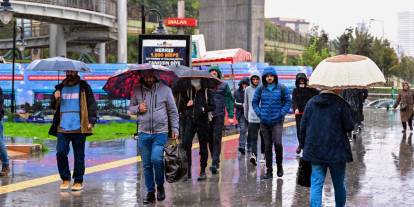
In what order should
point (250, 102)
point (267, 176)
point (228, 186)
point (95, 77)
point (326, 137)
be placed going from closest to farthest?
1. point (326, 137)
2. point (228, 186)
3. point (267, 176)
4. point (250, 102)
5. point (95, 77)

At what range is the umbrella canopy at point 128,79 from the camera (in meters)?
8.50

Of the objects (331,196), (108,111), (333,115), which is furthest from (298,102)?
(108,111)

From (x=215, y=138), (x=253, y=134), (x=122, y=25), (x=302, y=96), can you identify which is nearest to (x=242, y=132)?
(x=253, y=134)

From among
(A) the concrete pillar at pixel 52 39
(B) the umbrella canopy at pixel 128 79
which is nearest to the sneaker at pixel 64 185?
(B) the umbrella canopy at pixel 128 79

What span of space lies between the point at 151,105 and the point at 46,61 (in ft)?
6.76

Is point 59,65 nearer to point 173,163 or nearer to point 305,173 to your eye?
point 173,163

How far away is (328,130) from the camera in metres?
6.90

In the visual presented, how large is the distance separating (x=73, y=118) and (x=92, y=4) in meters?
→ 43.6

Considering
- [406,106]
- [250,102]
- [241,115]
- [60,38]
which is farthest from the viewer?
[60,38]

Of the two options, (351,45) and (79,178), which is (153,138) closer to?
(79,178)

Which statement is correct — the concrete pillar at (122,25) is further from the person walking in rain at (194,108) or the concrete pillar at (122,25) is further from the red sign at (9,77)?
the person walking in rain at (194,108)

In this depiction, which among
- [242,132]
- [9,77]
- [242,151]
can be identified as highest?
[9,77]

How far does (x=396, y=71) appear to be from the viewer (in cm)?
6675

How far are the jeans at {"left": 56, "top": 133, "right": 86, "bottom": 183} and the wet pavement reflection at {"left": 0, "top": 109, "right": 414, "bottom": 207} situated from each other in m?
0.25
